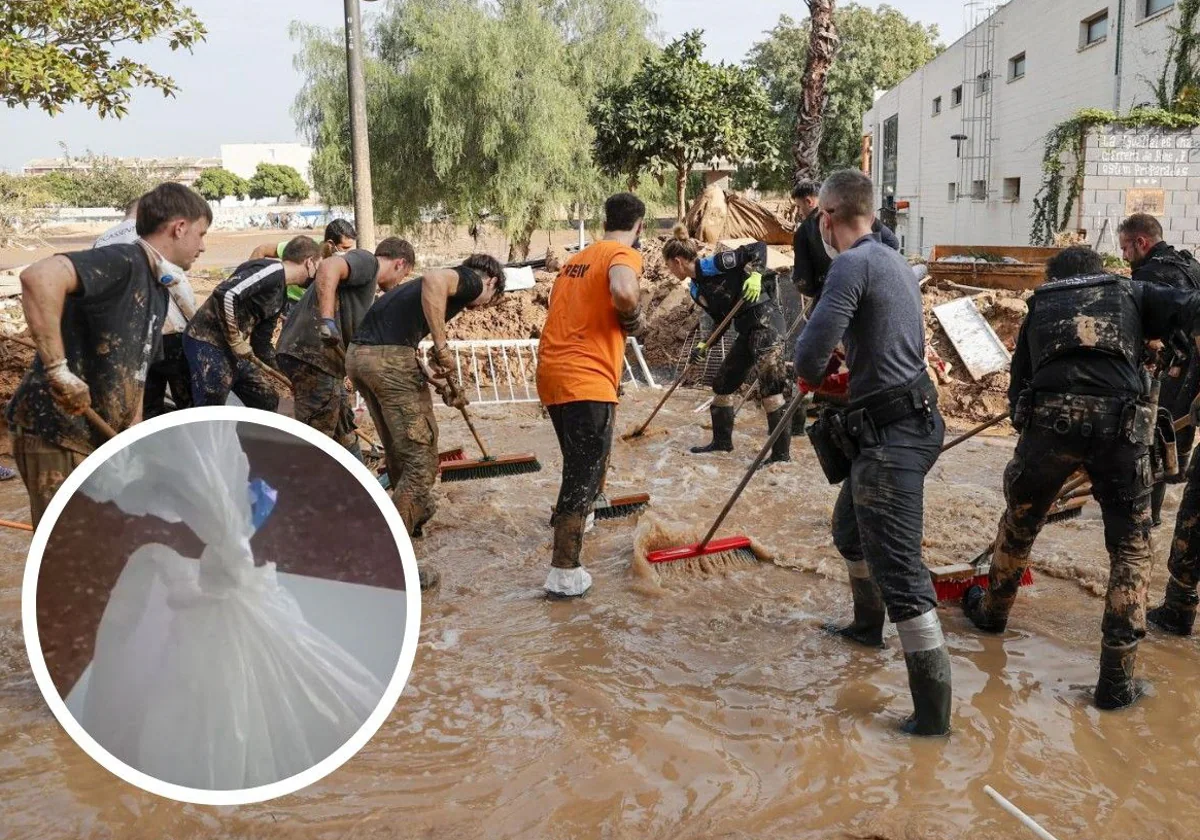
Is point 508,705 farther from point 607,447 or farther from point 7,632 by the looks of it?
point 7,632

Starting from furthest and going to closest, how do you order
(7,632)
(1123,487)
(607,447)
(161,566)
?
(607,447)
(7,632)
(1123,487)
(161,566)

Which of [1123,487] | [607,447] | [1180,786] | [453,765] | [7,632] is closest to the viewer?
[1180,786]

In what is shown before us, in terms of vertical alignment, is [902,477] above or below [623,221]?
below

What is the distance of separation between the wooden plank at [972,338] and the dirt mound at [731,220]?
13.1 feet

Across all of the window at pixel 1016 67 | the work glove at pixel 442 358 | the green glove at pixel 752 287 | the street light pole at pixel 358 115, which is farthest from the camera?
the window at pixel 1016 67

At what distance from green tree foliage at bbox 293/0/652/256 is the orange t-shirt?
17386 millimetres

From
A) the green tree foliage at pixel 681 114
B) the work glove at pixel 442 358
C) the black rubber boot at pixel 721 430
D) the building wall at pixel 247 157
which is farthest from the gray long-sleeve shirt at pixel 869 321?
the building wall at pixel 247 157

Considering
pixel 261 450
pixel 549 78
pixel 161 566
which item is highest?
pixel 549 78

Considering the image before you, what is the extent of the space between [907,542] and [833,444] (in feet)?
1.41

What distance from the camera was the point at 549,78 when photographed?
2142 centimetres

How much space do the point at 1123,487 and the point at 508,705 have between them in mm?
2246

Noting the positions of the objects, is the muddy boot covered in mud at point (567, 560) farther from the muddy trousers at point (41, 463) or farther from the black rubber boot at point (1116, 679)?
the black rubber boot at point (1116, 679)

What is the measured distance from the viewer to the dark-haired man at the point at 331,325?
5.22m

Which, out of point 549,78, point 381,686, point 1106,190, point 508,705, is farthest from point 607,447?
point 549,78
